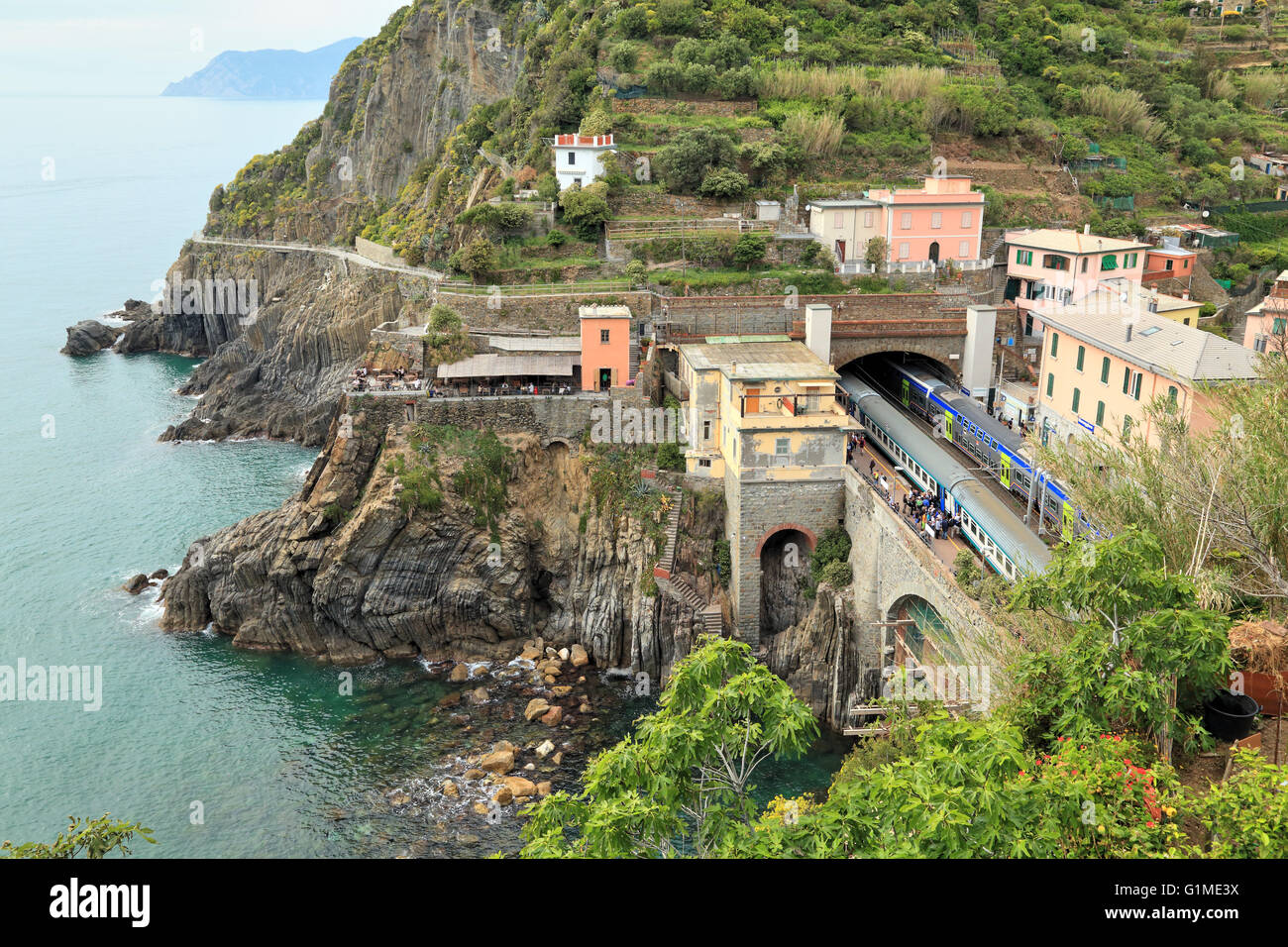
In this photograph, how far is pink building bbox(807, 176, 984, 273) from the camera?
53438 mm

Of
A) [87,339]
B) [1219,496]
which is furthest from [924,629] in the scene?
[87,339]

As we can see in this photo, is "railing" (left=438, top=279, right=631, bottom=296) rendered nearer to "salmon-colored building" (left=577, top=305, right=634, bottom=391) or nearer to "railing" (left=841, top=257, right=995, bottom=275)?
"salmon-colored building" (left=577, top=305, right=634, bottom=391)

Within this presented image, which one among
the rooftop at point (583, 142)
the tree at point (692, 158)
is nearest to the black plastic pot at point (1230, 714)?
the tree at point (692, 158)

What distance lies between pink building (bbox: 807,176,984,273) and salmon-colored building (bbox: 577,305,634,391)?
1498 centimetres

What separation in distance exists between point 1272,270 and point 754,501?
38.2 m

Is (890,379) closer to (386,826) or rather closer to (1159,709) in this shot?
(386,826)

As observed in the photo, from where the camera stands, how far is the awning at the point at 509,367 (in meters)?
44.3

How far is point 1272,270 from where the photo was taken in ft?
184

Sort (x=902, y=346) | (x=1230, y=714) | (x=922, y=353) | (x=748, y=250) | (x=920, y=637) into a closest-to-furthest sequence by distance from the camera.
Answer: (x=1230, y=714)
(x=920, y=637)
(x=902, y=346)
(x=922, y=353)
(x=748, y=250)

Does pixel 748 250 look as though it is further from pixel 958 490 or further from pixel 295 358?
pixel 295 358

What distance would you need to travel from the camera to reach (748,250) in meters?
51.5

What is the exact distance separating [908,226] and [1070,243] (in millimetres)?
8159
